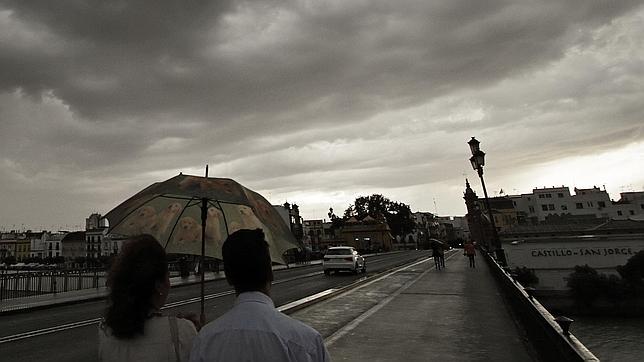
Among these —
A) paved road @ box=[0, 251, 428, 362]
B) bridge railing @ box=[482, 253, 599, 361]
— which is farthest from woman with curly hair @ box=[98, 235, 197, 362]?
paved road @ box=[0, 251, 428, 362]

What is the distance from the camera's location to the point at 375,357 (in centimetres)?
660

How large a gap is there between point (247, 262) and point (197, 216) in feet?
8.98

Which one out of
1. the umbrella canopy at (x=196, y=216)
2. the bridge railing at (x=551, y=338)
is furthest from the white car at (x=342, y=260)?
the umbrella canopy at (x=196, y=216)

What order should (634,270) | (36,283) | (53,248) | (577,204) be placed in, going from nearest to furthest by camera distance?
(36,283), (634,270), (577,204), (53,248)

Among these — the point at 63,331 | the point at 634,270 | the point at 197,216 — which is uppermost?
the point at 197,216

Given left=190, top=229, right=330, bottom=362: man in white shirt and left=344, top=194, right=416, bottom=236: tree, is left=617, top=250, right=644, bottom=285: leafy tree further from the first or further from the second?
left=344, top=194, right=416, bottom=236: tree

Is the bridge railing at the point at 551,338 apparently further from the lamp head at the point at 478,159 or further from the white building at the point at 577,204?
the white building at the point at 577,204

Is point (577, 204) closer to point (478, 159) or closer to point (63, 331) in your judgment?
point (478, 159)

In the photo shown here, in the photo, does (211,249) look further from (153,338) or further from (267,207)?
(153,338)

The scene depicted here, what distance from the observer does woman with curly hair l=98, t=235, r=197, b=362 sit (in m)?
1.93

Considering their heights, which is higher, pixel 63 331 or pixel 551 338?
pixel 551 338

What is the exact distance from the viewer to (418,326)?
9.05 metres

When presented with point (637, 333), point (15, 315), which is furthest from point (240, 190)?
point (637, 333)

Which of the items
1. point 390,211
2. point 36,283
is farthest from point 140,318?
point 390,211
